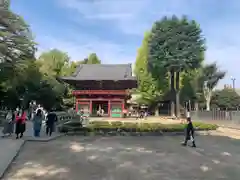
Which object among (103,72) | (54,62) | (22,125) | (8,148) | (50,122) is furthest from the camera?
(54,62)

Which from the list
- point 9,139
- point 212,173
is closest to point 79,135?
point 9,139

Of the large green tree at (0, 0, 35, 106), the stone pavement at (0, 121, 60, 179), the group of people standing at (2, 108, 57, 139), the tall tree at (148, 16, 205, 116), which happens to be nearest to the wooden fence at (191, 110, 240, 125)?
the tall tree at (148, 16, 205, 116)

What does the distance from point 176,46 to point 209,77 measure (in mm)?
10038

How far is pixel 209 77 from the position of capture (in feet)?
167

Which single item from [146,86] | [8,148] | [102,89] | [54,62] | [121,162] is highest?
[54,62]

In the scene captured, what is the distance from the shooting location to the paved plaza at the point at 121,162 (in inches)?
324

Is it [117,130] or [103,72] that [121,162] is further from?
[103,72]

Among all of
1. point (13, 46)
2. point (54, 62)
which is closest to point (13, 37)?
point (13, 46)

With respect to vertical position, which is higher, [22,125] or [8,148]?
[22,125]

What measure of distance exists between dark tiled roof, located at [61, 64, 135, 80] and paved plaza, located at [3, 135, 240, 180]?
92.3ft

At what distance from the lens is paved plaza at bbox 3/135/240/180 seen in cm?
823

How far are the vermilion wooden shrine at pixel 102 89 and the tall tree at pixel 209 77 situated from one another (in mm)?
15355

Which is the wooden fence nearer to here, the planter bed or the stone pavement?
the planter bed

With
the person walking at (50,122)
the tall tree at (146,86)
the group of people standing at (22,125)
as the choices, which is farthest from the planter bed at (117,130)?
the tall tree at (146,86)
